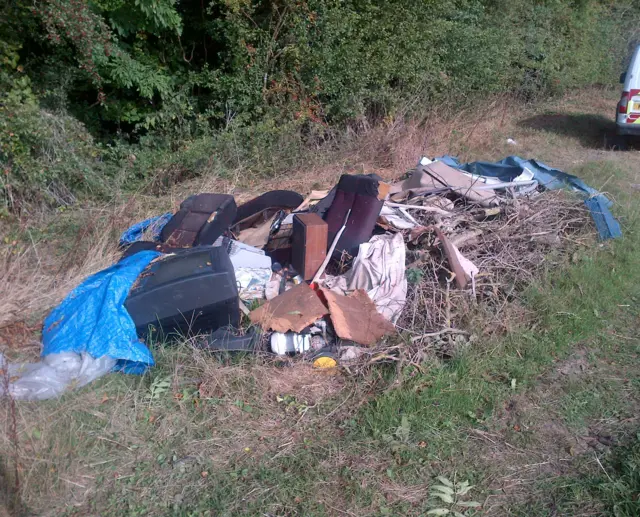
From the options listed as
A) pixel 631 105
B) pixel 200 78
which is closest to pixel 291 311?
pixel 200 78

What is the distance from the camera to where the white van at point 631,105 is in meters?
8.77

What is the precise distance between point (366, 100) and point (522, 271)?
16.9 feet

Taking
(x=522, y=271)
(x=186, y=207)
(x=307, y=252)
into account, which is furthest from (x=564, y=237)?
(x=186, y=207)

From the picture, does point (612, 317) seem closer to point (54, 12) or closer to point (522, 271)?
point (522, 271)

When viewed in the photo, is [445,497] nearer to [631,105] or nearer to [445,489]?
[445,489]

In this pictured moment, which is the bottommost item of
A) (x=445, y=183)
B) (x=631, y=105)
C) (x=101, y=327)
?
(x=101, y=327)

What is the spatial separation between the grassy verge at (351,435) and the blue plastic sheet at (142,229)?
1970mm

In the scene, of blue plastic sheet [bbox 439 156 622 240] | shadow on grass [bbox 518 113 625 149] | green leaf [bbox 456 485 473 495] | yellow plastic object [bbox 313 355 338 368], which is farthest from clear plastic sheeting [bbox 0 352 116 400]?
shadow on grass [bbox 518 113 625 149]

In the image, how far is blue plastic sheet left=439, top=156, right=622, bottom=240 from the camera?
5449 mm

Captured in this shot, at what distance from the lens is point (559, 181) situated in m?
6.25

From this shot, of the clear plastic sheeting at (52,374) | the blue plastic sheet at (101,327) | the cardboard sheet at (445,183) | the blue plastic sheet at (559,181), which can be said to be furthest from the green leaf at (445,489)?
the blue plastic sheet at (559,181)

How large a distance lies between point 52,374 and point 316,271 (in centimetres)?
218

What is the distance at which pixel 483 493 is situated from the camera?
108 inches

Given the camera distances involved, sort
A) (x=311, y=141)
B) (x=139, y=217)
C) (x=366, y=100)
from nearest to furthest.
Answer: (x=139, y=217) < (x=311, y=141) < (x=366, y=100)
